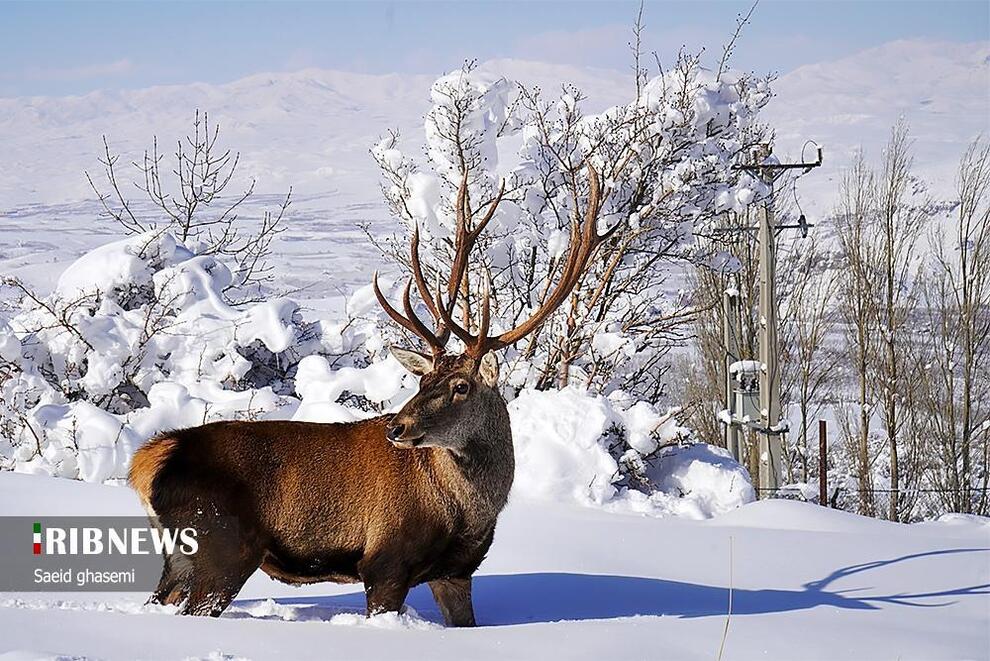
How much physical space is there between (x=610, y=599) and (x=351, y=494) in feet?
5.38

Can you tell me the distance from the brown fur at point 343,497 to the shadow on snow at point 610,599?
0.36 meters

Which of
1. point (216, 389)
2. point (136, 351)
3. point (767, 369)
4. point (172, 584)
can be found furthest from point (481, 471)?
point (767, 369)

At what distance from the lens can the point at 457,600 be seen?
5141 millimetres

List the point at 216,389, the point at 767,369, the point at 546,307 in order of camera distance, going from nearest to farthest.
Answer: the point at 546,307
the point at 216,389
the point at 767,369

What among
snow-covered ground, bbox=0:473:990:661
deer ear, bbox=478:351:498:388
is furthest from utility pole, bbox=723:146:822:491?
deer ear, bbox=478:351:498:388

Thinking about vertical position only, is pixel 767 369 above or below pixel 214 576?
below

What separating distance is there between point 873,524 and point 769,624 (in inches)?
151

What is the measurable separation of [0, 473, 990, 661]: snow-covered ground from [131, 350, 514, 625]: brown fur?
0.77 ft

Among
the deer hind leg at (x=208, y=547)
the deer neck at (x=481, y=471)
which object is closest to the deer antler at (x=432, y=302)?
the deer neck at (x=481, y=471)

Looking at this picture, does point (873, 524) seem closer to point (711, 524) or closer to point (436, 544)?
point (711, 524)

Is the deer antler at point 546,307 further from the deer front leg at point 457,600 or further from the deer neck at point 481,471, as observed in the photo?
the deer front leg at point 457,600

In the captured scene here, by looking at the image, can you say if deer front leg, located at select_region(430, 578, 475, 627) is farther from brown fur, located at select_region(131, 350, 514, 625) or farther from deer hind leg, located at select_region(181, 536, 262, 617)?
deer hind leg, located at select_region(181, 536, 262, 617)

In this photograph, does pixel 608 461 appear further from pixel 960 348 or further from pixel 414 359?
pixel 960 348

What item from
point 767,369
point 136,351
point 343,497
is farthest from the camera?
point 767,369
